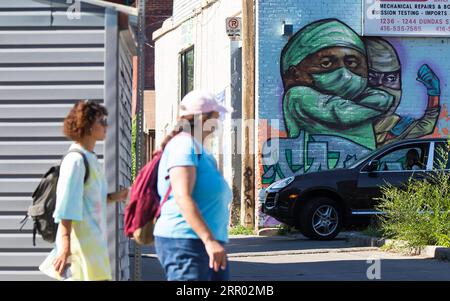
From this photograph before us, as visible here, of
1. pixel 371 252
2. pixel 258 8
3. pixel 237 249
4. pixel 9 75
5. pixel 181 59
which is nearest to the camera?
pixel 9 75

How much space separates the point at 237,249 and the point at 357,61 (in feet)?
21.8

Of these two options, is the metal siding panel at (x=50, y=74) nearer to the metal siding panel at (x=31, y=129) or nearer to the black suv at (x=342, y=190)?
the metal siding panel at (x=31, y=129)

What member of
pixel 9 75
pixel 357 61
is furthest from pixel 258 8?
pixel 9 75

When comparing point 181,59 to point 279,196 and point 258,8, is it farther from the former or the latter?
point 279,196

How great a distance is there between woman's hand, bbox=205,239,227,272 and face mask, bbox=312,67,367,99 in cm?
1647

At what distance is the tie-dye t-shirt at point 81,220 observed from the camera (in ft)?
20.6

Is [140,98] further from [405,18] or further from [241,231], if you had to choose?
[405,18]

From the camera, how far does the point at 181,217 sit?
5.87 meters

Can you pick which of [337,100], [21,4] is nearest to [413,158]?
[337,100]

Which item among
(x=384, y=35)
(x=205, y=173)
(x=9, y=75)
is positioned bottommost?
(x=205, y=173)

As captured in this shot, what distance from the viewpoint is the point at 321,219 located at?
1777cm

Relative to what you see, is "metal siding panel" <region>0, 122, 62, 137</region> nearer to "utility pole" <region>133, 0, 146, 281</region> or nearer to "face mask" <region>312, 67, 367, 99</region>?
"utility pole" <region>133, 0, 146, 281</region>

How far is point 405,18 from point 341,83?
203 centimetres

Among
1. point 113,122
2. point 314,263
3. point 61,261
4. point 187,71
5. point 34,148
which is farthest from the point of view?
point 187,71
